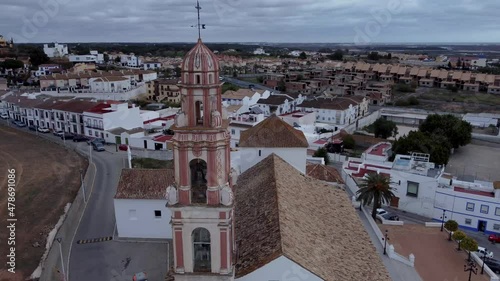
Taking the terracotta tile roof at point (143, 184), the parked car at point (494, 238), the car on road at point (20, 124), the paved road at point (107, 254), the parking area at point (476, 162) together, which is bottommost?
the parked car at point (494, 238)

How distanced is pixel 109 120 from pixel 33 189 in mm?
16285

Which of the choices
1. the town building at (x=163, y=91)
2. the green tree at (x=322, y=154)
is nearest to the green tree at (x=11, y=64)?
the town building at (x=163, y=91)

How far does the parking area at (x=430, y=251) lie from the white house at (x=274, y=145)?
8325 mm

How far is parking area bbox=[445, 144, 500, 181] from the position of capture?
42.2 m

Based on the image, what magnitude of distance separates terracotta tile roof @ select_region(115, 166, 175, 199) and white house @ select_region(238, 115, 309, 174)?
16.0 feet

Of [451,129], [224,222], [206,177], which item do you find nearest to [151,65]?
[451,129]

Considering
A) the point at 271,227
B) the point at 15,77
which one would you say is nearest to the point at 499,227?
the point at 271,227

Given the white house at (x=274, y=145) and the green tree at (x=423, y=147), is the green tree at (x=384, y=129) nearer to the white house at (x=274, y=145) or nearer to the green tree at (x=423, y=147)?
the green tree at (x=423, y=147)

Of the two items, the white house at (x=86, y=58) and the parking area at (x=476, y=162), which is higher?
the white house at (x=86, y=58)

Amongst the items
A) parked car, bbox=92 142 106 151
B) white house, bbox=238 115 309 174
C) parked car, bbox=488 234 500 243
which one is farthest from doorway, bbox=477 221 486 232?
parked car, bbox=92 142 106 151

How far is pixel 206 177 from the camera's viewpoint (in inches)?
508

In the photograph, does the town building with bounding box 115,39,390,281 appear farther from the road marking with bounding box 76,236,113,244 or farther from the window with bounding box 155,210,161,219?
the road marking with bounding box 76,236,113,244

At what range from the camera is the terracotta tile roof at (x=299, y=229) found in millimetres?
13492

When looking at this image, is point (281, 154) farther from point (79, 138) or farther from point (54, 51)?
point (54, 51)
